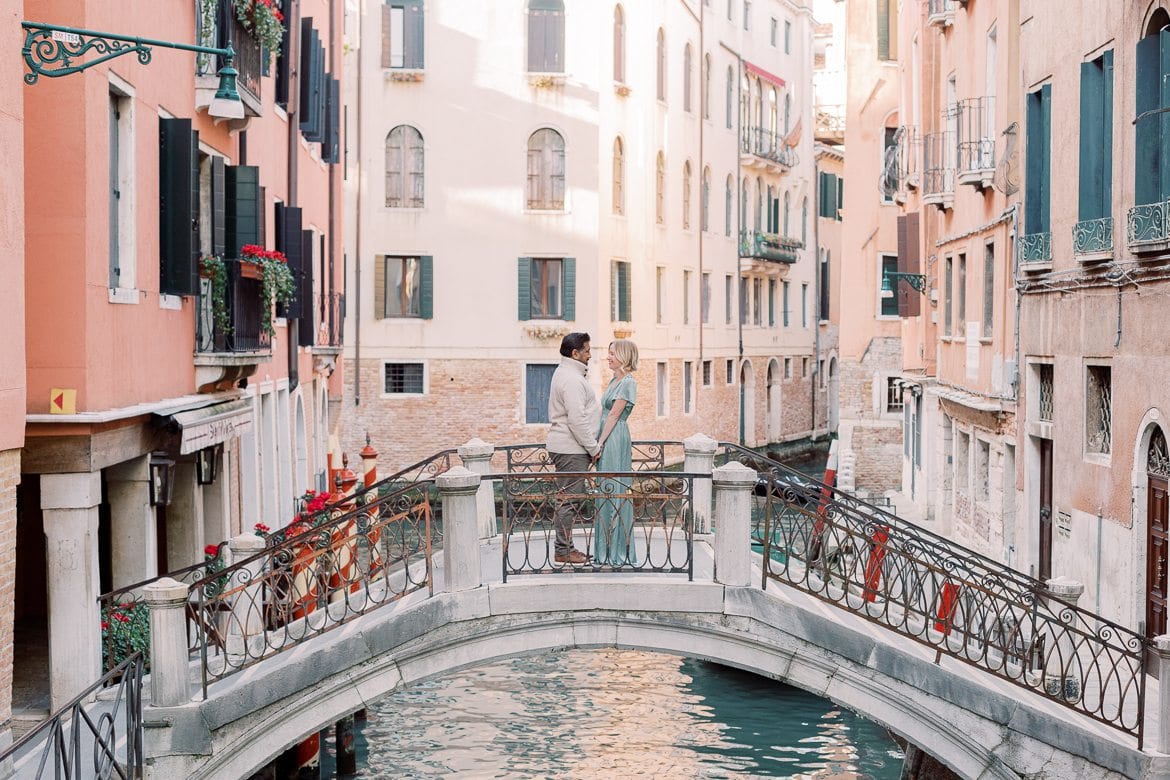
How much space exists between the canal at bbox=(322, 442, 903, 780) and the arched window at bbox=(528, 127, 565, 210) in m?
14.3

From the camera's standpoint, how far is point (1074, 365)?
15.0m

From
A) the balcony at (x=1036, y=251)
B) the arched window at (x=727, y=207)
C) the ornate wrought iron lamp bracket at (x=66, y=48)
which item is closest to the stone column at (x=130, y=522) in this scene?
the ornate wrought iron lamp bracket at (x=66, y=48)

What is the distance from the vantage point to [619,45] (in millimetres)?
35750

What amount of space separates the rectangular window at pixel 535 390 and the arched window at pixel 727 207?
11798 mm

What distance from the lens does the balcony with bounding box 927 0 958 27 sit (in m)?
22.6

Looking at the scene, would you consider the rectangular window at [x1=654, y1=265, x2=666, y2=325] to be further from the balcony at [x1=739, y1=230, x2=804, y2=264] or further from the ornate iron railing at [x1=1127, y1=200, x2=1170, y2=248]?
the ornate iron railing at [x1=1127, y1=200, x2=1170, y2=248]

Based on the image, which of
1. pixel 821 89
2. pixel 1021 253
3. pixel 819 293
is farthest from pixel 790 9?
pixel 1021 253

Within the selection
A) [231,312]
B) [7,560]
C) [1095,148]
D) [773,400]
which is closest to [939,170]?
[1095,148]

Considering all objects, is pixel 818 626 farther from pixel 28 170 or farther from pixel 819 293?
pixel 819 293

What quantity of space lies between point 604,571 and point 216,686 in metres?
2.59

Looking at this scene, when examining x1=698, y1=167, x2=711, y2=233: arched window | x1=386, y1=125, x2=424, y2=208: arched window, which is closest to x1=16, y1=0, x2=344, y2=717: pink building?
x1=386, y1=125, x2=424, y2=208: arched window

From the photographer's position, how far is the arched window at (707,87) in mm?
42497

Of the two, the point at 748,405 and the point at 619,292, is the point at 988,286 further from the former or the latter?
the point at 748,405

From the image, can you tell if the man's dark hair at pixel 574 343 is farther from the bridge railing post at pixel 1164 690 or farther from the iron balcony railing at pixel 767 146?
the iron balcony railing at pixel 767 146
